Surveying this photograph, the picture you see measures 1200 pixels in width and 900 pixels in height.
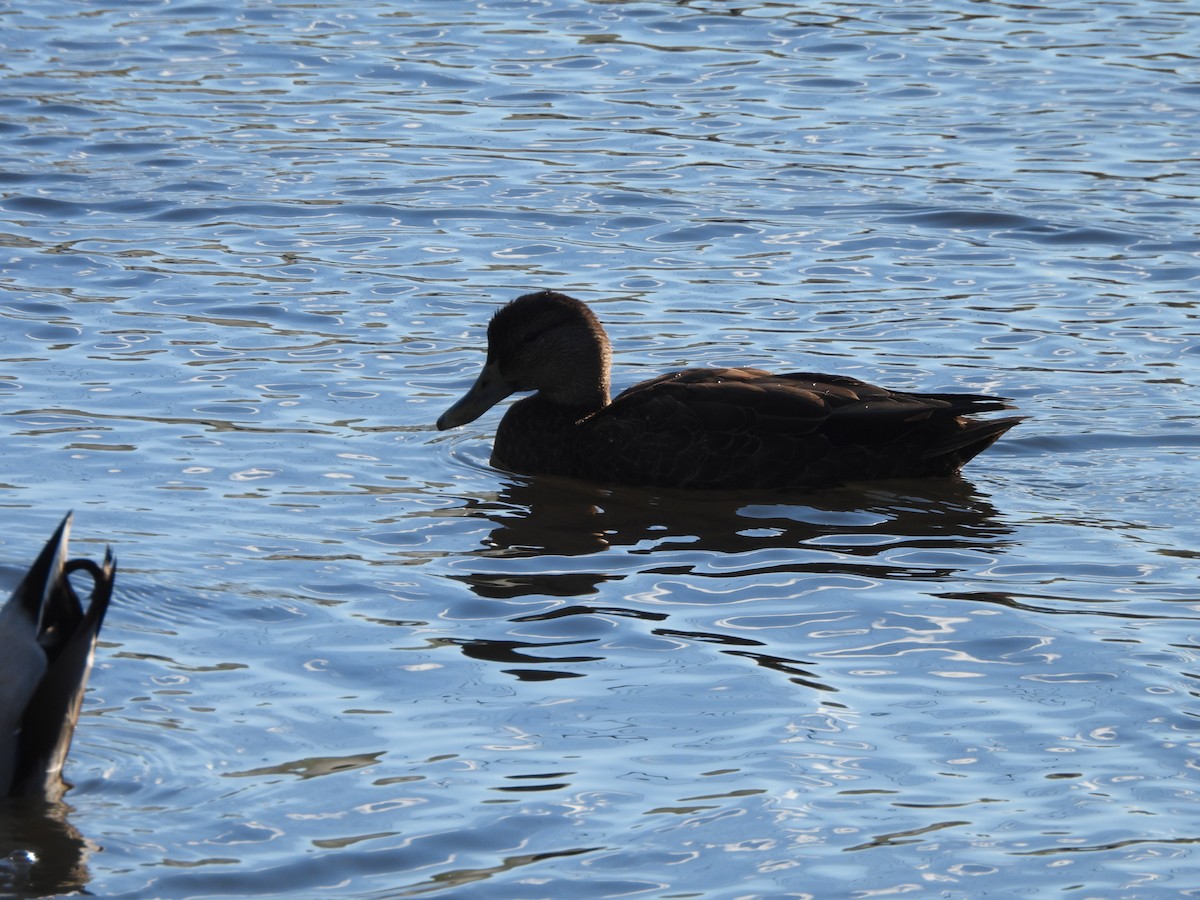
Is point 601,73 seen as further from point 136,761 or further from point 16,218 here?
point 136,761

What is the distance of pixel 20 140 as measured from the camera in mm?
15188

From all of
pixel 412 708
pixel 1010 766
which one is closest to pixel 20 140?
pixel 412 708

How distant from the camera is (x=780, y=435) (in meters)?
9.66

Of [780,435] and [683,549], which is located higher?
[780,435]

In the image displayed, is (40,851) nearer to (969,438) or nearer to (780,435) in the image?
(780,435)

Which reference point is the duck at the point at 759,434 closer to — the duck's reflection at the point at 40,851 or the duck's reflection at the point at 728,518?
the duck's reflection at the point at 728,518

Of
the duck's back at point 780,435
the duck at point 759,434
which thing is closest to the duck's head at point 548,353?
the duck at point 759,434

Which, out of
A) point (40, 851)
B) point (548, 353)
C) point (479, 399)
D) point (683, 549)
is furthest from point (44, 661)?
point (548, 353)

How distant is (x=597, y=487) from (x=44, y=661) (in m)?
4.33

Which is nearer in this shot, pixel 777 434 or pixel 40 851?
pixel 40 851

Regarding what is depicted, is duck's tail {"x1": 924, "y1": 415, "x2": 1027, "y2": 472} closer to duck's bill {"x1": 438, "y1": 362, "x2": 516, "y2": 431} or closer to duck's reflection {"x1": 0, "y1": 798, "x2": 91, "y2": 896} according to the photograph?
duck's bill {"x1": 438, "y1": 362, "x2": 516, "y2": 431}

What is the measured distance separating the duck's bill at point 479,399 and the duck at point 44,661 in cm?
427

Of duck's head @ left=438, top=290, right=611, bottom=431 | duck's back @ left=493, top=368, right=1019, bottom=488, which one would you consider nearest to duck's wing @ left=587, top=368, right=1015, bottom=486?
duck's back @ left=493, top=368, right=1019, bottom=488

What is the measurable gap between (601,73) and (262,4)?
3806 millimetres
